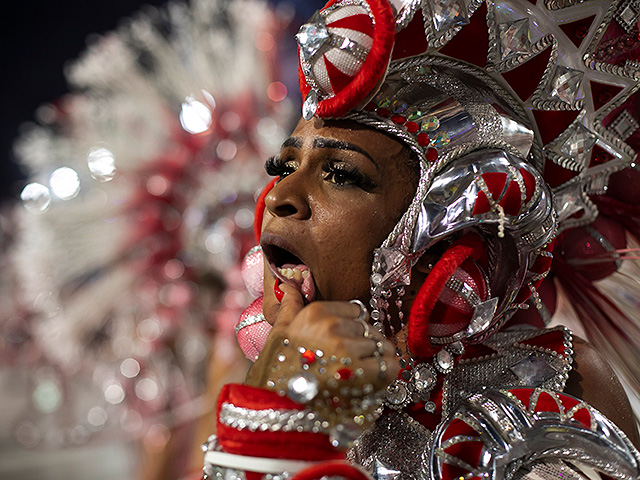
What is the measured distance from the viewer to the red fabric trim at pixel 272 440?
2.57 feet

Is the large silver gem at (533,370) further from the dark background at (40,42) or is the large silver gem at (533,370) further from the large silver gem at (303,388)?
the dark background at (40,42)

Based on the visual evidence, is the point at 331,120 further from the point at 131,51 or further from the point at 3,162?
the point at 3,162

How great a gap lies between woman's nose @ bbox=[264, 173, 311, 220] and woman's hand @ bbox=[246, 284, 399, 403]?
18 cm

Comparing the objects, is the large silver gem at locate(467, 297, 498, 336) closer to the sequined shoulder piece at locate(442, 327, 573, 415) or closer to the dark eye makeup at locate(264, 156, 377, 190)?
the sequined shoulder piece at locate(442, 327, 573, 415)

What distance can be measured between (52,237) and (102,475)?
3.89 feet

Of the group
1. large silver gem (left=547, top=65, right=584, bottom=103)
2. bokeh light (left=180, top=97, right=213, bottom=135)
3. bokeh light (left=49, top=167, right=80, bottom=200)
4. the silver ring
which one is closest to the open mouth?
the silver ring

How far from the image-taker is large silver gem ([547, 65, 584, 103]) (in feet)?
3.60

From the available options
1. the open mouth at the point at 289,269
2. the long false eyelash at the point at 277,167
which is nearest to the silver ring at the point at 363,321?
the open mouth at the point at 289,269

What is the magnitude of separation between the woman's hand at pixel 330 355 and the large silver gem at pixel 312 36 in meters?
0.39

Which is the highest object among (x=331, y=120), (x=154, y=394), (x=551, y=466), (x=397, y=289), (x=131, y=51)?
(x=131, y=51)

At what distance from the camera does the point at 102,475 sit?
3.04 m

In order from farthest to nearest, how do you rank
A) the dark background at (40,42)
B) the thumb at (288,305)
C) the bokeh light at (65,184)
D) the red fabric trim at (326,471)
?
the dark background at (40,42)
the bokeh light at (65,184)
the thumb at (288,305)
the red fabric trim at (326,471)

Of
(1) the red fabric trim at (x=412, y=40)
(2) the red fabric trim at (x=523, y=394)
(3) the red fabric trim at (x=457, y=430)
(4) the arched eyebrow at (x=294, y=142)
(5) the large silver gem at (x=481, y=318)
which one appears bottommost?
(3) the red fabric trim at (x=457, y=430)

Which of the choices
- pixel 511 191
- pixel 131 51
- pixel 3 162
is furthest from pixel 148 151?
pixel 3 162
